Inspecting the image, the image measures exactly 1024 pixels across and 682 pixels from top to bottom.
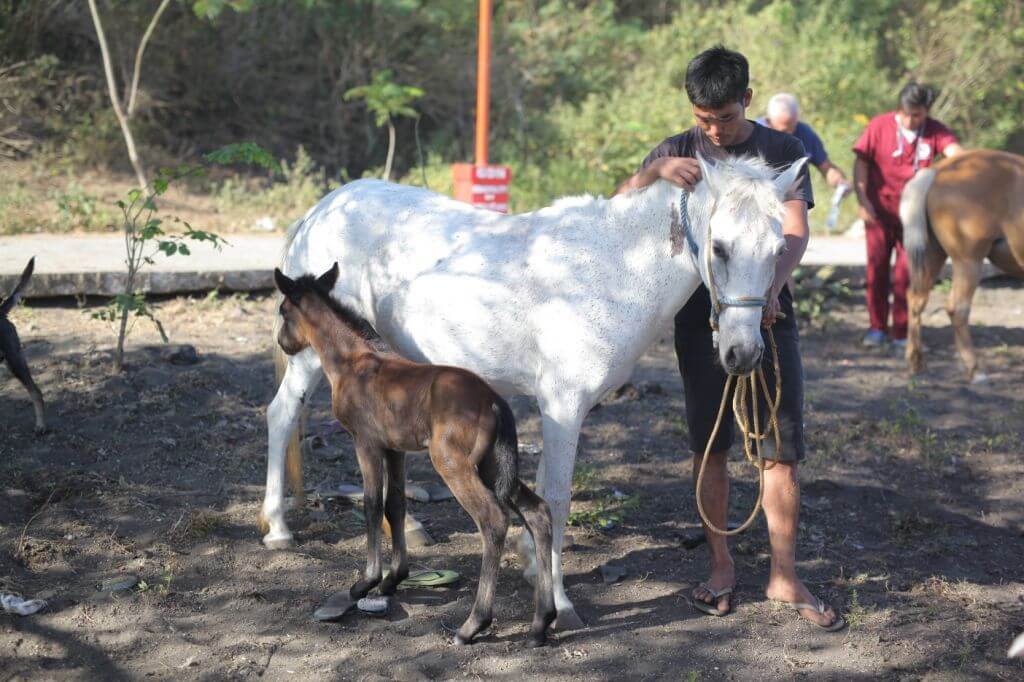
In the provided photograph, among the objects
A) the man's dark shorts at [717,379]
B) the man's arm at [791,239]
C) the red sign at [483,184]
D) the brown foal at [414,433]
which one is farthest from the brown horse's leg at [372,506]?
the red sign at [483,184]

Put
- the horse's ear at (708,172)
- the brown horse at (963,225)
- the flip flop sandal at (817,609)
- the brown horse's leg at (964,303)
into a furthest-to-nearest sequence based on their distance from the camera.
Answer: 1. the brown horse's leg at (964,303)
2. the brown horse at (963,225)
3. the flip flop sandal at (817,609)
4. the horse's ear at (708,172)

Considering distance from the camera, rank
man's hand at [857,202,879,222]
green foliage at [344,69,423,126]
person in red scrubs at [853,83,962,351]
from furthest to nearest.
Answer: green foliage at [344,69,423,126]
man's hand at [857,202,879,222]
person in red scrubs at [853,83,962,351]

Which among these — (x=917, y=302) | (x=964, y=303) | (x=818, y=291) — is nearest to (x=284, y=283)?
(x=917, y=302)

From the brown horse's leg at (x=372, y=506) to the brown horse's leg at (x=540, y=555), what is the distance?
56 centimetres

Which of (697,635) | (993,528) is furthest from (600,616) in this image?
(993,528)

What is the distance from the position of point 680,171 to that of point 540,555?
1.52 m

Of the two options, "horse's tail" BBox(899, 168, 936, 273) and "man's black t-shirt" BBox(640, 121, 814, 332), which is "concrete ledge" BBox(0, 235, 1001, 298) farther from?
"man's black t-shirt" BBox(640, 121, 814, 332)

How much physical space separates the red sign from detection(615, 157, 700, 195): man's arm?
5.77 m

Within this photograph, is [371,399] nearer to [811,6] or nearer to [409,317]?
[409,317]

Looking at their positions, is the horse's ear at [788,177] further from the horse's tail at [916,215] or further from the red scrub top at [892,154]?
the red scrub top at [892,154]

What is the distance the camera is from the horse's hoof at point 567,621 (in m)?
4.00

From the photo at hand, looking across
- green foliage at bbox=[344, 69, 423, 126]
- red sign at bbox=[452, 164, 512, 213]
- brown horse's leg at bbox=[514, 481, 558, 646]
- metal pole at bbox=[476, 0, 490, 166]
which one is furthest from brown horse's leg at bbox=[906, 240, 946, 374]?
green foliage at bbox=[344, 69, 423, 126]

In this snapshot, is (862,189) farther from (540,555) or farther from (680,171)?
(540,555)

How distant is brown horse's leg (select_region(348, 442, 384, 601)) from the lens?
4.00 meters
